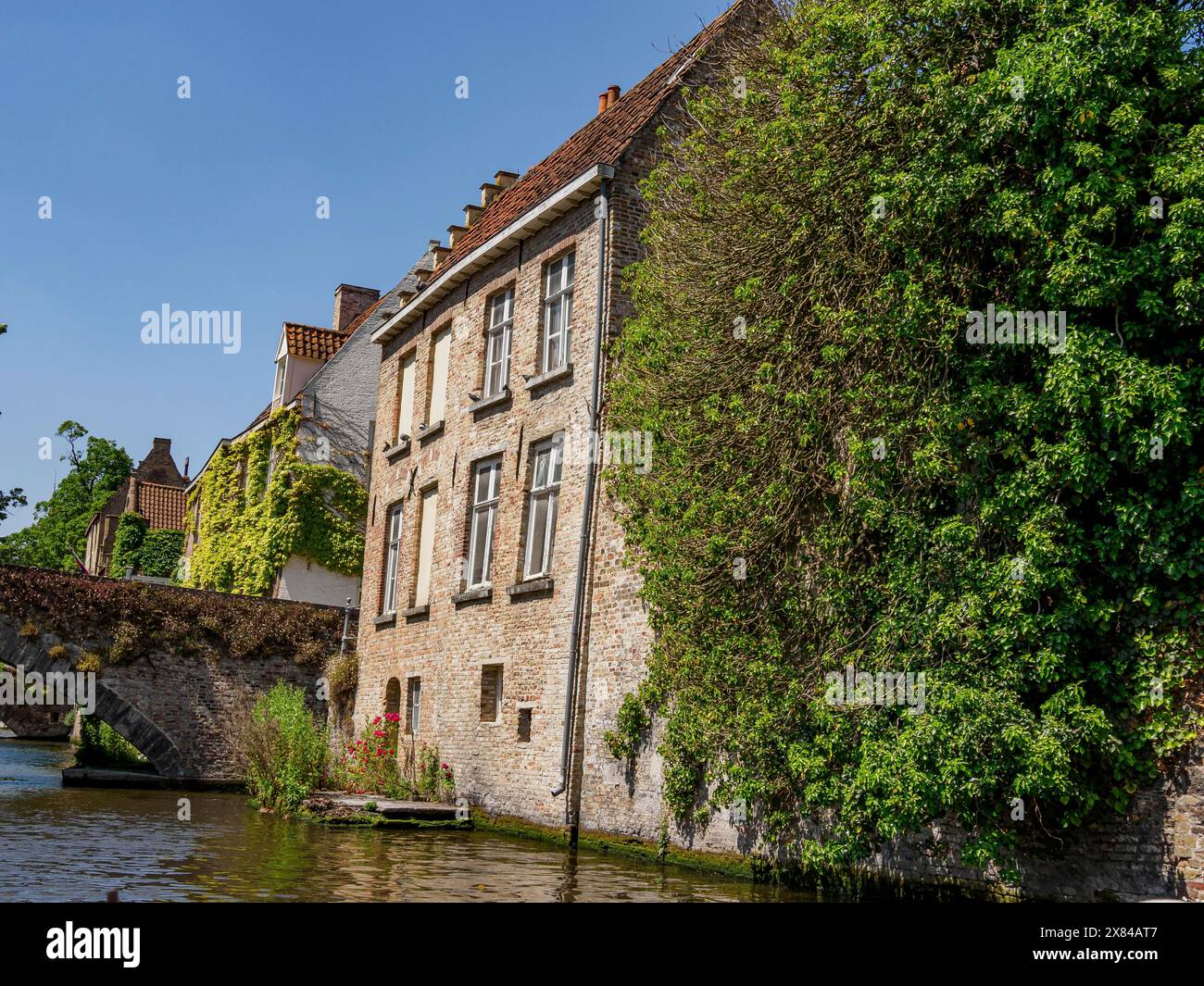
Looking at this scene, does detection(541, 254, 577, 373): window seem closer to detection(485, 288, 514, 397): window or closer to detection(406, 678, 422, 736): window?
detection(485, 288, 514, 397): window

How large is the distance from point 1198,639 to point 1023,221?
332 cm

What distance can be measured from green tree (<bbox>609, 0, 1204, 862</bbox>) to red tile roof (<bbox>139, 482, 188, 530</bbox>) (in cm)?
4058

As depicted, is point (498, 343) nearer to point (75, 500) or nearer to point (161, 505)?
point (161, 505)

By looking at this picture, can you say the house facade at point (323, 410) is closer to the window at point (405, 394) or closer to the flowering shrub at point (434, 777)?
the window at point (405, 394)

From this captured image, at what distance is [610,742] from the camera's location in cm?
1417

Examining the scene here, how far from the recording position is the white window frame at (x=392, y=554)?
22.4 meters

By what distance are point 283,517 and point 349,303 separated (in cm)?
1038

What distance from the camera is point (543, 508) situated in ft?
56.3

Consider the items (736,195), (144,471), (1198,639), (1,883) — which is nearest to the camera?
(1198,639)

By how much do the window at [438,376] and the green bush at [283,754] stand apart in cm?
545

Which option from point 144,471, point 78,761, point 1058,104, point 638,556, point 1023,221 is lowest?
point 78,761

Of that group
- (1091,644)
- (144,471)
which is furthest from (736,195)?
(144,471)

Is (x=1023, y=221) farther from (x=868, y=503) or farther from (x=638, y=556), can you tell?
(x=638, y=556)
